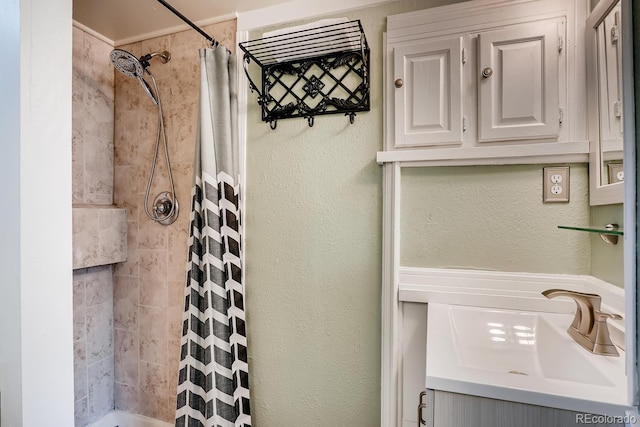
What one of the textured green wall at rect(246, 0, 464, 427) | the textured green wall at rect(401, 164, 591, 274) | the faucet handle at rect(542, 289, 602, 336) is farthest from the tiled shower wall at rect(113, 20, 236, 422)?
the faucet handle at rect(542, 289, 602, 336)

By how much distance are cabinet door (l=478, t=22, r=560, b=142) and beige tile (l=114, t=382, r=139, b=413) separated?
2.34 m

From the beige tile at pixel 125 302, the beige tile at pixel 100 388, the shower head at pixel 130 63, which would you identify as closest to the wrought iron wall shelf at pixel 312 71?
the shower head at pixel 130 63

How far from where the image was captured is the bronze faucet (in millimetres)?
867

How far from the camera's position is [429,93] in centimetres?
131

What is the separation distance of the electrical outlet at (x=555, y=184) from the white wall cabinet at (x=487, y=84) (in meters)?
0.05

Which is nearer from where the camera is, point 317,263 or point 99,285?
point 317,263

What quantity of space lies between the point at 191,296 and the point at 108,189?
95cm

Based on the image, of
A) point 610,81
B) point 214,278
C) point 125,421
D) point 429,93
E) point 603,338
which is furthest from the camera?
point 125,421

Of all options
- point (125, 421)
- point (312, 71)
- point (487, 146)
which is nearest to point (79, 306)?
point (125, 421)

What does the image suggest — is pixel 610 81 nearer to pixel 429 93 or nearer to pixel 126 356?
pixel 429 93

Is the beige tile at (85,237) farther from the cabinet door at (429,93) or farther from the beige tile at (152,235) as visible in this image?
the cabinet door at (429,93)

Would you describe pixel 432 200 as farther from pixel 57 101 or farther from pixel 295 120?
pixel 57 101

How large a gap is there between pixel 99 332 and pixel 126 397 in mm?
434

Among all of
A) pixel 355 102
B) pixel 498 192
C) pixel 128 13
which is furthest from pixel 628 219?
pixel 128 13
